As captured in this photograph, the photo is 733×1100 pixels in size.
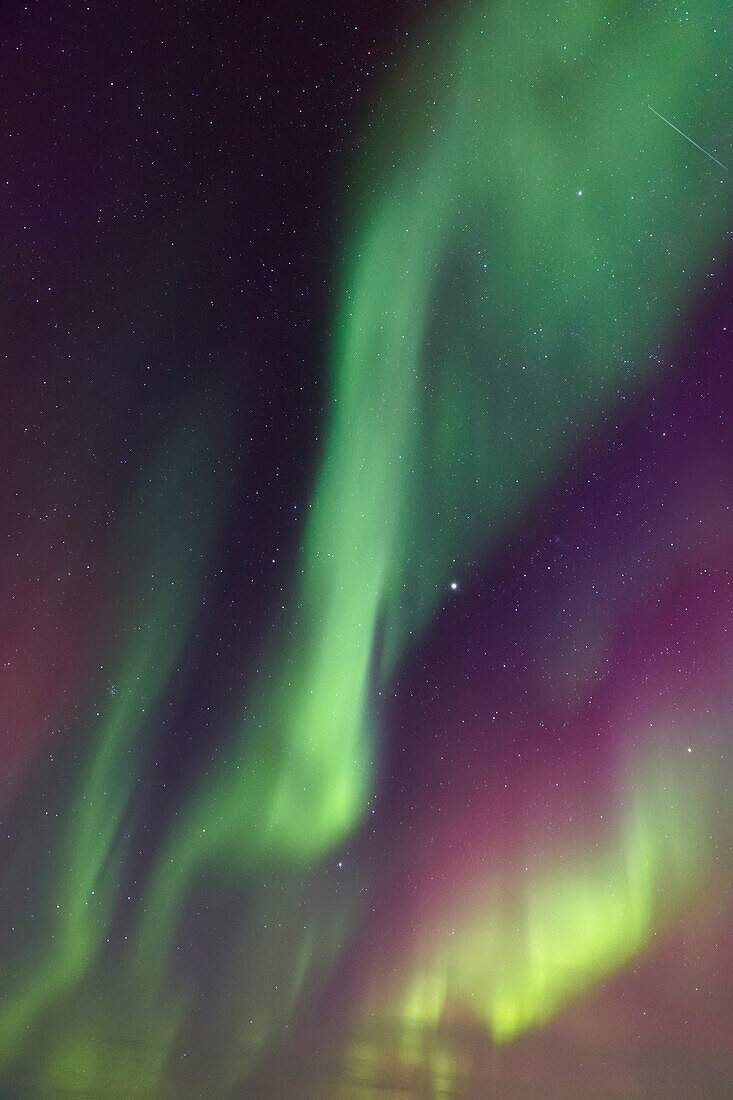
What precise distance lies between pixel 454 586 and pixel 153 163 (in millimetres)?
3290

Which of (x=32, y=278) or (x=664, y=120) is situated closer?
(x=32, y=278)

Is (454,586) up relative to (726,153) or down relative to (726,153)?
down

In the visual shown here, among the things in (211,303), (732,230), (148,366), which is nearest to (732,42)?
(732,230)

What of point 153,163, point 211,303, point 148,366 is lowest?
point 148,366

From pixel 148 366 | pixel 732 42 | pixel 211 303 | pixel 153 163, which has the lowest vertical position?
pixel 148 366

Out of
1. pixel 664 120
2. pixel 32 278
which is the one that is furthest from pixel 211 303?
pixel 664 120

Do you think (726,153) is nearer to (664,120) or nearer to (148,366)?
(664,120)

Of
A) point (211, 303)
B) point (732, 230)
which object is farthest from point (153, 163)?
point (732, 230)

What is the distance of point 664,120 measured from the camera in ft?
22.9

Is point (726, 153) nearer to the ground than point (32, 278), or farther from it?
farther from it

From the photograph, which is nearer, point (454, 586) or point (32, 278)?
point (32, 278)

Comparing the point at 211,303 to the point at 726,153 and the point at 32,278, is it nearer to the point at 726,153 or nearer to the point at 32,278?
the point at 32,278

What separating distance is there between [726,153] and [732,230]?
19.7 inches

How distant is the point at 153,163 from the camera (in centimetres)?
671
